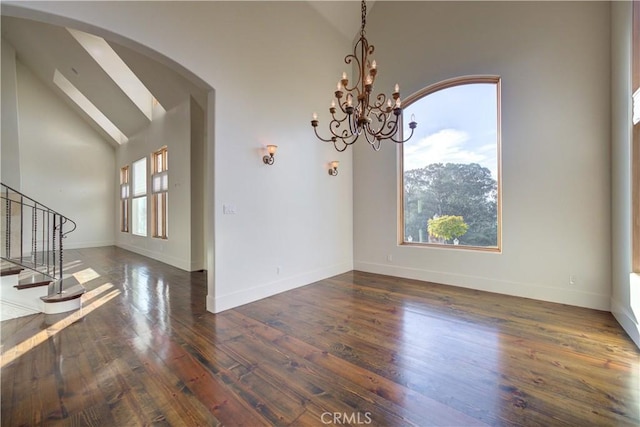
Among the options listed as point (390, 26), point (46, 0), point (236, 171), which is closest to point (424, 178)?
point (390, 26)

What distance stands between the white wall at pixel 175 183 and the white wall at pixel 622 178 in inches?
260

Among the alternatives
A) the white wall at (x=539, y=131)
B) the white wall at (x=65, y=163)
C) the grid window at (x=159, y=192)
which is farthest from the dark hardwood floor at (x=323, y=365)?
the white wall at (x=65, y=163)

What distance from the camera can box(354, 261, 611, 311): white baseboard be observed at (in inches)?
134

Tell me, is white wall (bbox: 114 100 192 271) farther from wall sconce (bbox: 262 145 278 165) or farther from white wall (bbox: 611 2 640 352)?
white wall (bbox: 611 2 640 352)

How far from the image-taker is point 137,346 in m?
2.53

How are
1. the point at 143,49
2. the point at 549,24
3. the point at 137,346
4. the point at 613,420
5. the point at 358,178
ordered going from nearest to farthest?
the point at 613,420 < the point at 137,346 < the point at 143,49 < the point at 549,24 < the point at 358,178

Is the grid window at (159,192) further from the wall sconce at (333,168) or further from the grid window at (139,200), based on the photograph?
the wall sconce at (333,168)

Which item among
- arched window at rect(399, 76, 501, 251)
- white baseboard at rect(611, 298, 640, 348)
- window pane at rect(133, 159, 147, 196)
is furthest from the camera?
window pane at rect(133, 159, 147, 196)

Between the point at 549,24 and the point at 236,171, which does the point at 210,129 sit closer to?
the point at 236,171

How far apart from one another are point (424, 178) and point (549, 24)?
260cm

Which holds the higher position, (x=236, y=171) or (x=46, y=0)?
(x=46, y=0)

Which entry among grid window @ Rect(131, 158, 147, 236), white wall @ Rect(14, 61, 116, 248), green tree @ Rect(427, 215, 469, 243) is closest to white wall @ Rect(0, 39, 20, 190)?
grid window @ Rect(131, 158, 147, 236)

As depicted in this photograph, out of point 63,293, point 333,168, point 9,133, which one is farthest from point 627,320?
point 9,133

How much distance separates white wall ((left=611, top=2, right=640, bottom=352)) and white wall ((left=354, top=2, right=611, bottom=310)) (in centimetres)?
16
